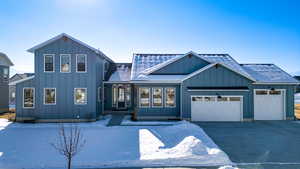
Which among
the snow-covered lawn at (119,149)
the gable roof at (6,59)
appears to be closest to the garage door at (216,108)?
the snow-covered lawn at (119,149)

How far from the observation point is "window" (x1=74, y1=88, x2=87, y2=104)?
13.5m

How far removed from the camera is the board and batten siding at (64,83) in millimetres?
13266

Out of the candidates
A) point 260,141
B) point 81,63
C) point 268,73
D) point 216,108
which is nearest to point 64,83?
point 81,63

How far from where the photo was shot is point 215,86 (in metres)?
13.3

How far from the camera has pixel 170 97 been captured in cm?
1378

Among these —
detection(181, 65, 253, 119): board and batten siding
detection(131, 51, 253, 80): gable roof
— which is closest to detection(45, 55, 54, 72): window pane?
detection(131, 51, 253, 80): gable roof

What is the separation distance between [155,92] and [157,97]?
0.40 m

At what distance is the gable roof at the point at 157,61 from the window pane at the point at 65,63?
15.2ft

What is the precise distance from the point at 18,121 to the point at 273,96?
61.7 ft

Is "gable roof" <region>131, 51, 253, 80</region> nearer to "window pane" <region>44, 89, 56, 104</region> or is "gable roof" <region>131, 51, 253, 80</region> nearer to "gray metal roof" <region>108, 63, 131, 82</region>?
"gray metal roof" <region>108, 63, 131, 82</region>

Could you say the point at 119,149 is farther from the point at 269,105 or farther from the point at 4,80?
the point at 4,80

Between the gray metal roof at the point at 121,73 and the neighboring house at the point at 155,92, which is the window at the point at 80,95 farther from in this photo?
the gray metal roof at the point at 121,73

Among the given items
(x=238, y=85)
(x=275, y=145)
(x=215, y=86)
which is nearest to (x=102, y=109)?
(x=215, y=86)

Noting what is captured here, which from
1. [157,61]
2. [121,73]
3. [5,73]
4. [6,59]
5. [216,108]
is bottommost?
[216,108]
